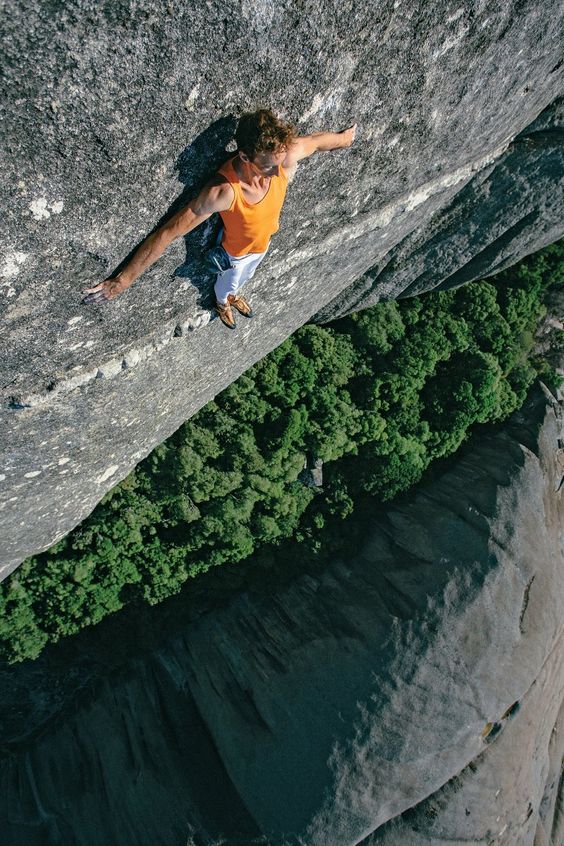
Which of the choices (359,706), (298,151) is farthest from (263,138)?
(359,706)

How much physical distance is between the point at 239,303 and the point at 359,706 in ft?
21.4

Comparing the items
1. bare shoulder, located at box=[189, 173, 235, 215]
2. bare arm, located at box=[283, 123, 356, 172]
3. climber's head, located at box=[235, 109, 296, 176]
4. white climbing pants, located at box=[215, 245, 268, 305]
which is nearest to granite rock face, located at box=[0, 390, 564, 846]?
white climbing pants, located at box=[215, 245, 268, 305]

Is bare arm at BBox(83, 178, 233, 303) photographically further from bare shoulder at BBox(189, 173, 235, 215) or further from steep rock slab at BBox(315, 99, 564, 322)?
steep rock slab at BBox(315, 99, 564, 322)

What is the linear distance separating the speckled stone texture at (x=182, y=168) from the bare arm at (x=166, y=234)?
10cm

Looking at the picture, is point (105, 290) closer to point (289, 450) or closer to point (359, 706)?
point (289, 450)

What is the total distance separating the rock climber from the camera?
389 cm

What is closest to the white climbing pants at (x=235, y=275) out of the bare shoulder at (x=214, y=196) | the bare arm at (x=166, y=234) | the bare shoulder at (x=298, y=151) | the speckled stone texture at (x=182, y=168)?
the speckled stone texture at (x=182, y=168)

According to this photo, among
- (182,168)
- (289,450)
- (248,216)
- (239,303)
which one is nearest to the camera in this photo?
(182,168)

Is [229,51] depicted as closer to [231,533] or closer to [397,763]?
[231,533]

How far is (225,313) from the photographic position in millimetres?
6207

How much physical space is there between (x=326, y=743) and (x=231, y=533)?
351cm

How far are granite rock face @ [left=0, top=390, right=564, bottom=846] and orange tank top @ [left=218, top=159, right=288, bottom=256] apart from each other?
7056 millimetres

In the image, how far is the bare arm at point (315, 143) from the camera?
4375 mm

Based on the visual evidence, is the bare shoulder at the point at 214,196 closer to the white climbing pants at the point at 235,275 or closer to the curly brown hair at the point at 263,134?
the curly brown hair at the point at 263,134
